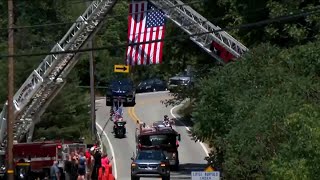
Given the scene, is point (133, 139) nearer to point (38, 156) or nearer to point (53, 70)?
point (53, 70)

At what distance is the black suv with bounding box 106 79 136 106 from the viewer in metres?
70.6

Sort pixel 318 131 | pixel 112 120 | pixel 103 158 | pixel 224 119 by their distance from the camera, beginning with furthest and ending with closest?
1. pixel 112 120
2. pixel 103 158
3. pixel 224 119
4. pixel 318 131

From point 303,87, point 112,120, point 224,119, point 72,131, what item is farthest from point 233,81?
point 112,120

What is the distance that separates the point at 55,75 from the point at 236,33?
926cm

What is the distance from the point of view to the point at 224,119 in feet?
117

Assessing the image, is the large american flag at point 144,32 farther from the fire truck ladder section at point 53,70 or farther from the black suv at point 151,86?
the black suv at point 151,86

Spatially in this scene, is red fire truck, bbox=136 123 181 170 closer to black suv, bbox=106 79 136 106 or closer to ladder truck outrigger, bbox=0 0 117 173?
ladder truck outrigger, bbox=0 0 117 173

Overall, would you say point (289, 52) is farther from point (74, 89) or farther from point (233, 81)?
point (74, 89)

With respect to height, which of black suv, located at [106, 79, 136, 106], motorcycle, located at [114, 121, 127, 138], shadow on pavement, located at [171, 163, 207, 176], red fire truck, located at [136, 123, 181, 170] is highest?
black suv, located at [106, 79, 136, 106]

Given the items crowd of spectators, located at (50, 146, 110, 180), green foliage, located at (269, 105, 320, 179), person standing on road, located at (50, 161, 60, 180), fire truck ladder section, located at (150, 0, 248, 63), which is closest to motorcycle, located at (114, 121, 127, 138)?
crowd of spectators, located at (50, 146, 110, 180)

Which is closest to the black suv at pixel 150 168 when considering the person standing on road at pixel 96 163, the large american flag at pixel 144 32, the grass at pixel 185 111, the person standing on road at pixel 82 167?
the person standing on road at pixel 96 163

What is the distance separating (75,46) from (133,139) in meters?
21.7

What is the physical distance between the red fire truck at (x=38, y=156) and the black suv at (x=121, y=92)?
29.1 metres

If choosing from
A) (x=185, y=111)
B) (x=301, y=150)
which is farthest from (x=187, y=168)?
(x=301, y=150)
